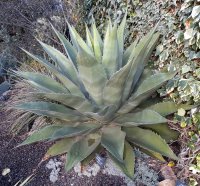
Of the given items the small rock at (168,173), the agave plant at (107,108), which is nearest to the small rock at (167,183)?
the small rock at (168,173)

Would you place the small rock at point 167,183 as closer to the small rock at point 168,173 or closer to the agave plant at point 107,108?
the small rock at point 168,173

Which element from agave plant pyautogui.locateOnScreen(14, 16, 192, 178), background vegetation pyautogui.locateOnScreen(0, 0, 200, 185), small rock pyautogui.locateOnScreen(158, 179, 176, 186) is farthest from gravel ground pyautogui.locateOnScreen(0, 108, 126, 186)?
background vegetation pyautogui.locateOnScreen(0, 0, 200, 185)

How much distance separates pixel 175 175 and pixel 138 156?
1.12 feet

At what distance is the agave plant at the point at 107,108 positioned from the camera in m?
2.31

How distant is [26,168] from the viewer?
273 centimetres

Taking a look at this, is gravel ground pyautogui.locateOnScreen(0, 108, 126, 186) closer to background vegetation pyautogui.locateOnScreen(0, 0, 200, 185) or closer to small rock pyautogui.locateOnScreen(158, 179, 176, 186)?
small rock pyautogui.locateOnScreen(158, 179, 176, 186)

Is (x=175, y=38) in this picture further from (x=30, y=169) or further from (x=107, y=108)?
(x=30, y=169)

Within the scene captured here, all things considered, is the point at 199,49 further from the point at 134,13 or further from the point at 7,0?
the point at 7,0

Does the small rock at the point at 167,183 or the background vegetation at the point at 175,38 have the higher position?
the background vegetation at the point at 175,38

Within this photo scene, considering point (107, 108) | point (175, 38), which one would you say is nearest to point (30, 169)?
point (107, 108)

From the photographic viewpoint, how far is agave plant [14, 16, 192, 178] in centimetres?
231

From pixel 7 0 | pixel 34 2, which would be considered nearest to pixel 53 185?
pixel 34 2

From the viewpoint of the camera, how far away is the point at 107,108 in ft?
7.68

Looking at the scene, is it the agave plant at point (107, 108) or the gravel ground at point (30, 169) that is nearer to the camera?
the agave plant at point (107, 108)
